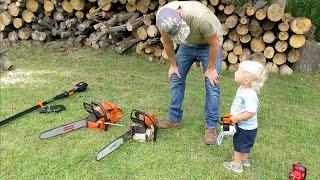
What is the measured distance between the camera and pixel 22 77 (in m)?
6.38

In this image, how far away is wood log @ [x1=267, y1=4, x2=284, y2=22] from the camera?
675 centimetres

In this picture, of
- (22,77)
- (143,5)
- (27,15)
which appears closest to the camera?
(22,77)

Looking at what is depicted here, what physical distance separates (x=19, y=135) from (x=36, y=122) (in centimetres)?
34

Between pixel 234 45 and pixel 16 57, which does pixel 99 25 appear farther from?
pixel 234 45

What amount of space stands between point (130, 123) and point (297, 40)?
11.0ft

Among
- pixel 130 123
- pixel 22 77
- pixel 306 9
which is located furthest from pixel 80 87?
pixel 306 9

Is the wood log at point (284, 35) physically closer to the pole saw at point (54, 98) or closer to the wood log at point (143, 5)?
the wood log at point (143, 5)

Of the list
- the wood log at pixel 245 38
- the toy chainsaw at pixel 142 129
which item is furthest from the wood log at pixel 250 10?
the toy chainsaw at pixel 142 129

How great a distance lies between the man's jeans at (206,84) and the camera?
14.1ft

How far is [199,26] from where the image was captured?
3.86 m

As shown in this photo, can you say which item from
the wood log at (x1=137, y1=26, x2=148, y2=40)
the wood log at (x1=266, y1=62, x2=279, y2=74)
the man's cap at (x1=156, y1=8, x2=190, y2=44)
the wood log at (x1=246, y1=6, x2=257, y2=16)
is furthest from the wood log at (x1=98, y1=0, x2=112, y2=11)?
the man's cap at (x1=156, y1=8, x2=190, y2=44)

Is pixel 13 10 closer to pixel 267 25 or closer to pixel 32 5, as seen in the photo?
pixel 32 5

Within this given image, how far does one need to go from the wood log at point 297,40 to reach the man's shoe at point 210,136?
3.03 metres

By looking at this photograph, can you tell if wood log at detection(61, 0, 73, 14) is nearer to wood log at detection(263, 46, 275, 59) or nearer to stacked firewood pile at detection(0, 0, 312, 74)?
stacked firewood pile at detection(0, 0, 312, 74)
